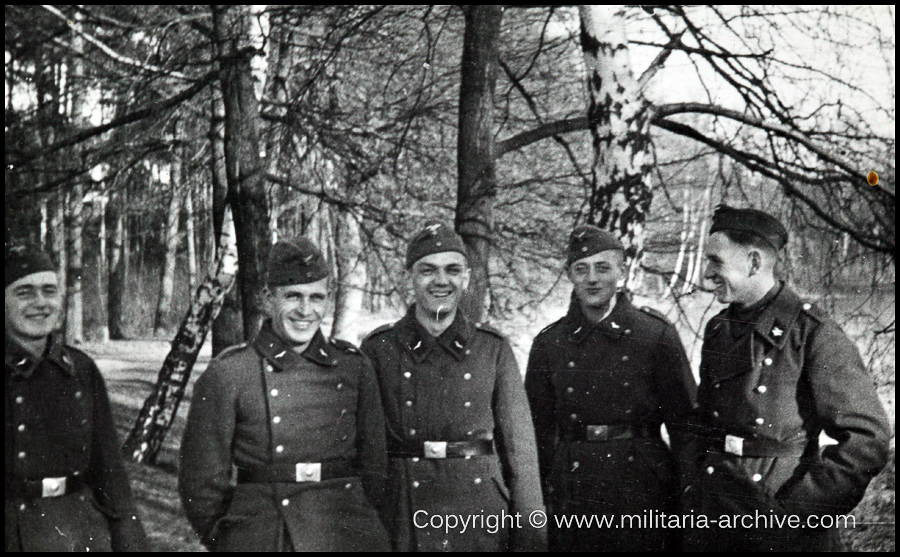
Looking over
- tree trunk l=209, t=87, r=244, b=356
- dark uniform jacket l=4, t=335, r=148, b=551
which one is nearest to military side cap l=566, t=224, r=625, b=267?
tree trunk l=209, t=87, r=244, b=356

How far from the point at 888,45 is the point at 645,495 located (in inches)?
95.9

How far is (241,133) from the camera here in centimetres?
348

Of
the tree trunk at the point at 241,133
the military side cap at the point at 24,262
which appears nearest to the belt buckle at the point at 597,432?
the tree trunk at the point at 241,133

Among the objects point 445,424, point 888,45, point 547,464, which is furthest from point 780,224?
point 445,424

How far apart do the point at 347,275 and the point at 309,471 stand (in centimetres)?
82

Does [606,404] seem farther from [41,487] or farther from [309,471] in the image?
[41,487]

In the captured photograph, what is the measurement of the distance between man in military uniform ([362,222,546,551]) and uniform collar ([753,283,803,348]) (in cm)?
101

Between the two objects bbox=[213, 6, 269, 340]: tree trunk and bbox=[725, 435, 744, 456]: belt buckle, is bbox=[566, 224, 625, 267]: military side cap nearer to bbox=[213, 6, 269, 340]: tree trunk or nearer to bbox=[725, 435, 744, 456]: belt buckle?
bbox=[725, 435, 744, 456]: belt buckle

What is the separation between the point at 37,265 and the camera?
3350 millimetres

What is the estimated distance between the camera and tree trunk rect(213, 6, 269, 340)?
3.48 meters

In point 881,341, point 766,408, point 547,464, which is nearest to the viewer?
point 766,408

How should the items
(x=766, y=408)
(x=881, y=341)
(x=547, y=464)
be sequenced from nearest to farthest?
1. (x=766, y=408)
2. (x=547, y=464)
3. (x=881, y=341)

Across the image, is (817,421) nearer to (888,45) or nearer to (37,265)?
(888,45)

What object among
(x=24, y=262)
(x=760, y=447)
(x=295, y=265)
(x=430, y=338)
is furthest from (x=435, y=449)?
(x=24, y=262)
